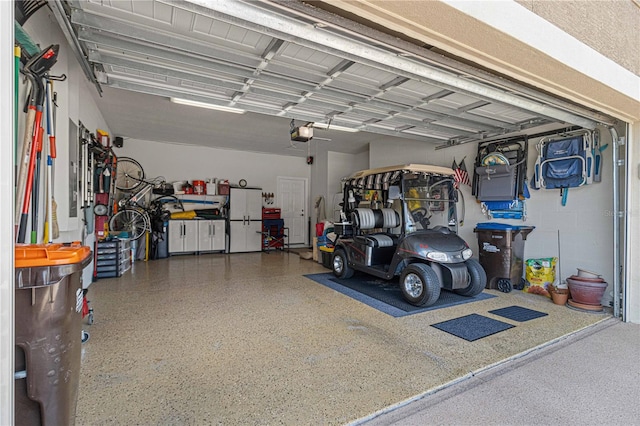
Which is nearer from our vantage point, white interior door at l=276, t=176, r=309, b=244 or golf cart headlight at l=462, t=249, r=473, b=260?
golf cart headlight at l=462, t=249, r=473, b=260

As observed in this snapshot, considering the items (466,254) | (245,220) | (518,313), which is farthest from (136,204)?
(518,313)

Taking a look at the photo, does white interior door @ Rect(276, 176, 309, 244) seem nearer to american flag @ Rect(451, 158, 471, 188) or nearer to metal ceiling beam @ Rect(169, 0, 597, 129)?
american flag @ Rect(451, 158, 471, 188)

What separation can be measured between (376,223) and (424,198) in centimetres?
84

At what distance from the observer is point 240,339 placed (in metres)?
2.80

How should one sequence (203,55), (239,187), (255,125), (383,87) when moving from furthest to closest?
1. (239,187)
2. (255,125)
3. (383,87)
4. (203,55)

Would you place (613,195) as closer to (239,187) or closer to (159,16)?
(159,16)

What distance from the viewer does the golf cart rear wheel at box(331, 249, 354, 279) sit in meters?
5.18

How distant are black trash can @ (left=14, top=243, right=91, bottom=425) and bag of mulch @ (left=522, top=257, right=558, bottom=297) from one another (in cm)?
520

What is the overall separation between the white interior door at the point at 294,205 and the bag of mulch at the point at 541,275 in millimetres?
6398

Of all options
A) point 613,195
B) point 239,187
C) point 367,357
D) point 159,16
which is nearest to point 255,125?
point 239,187

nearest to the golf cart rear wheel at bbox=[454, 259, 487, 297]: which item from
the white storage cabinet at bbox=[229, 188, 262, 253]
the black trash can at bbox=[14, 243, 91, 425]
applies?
the black trash can at bbox=[14, 243, 91, 425]

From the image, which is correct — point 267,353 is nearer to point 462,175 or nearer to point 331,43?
point 331,43

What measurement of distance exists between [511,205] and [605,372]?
302 cm

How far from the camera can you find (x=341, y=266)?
530 cm
